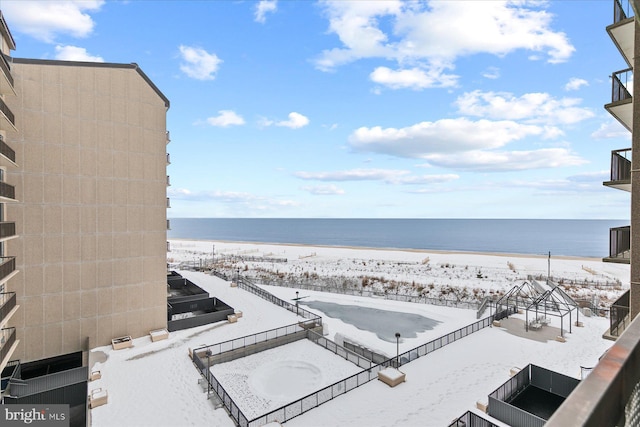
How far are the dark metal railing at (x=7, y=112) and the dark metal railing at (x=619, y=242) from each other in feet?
92.4

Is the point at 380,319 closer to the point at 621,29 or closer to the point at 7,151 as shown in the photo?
the point at 621,29

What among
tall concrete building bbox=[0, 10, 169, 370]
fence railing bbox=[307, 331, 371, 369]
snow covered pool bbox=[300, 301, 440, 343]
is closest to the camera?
tall concrete building bbox=[0, 10, 169, 370]

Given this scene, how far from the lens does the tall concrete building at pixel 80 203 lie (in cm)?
1955

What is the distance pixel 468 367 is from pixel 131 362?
20.3 m

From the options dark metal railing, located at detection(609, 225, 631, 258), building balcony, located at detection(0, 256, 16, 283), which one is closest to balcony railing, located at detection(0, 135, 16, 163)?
building balcony, located at detection(0, 256, 16, 283)

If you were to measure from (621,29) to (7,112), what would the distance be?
1088 inches

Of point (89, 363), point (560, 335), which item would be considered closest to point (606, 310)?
point (560, 335)

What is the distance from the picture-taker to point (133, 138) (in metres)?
23.5

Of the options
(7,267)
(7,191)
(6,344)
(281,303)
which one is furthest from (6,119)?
(281,303)

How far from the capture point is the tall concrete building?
770 inches

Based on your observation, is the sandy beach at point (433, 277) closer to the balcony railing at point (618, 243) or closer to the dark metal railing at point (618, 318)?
the dark metal railing at point (618, 318)

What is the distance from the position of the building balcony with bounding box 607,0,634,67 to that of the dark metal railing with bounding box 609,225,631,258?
6.67m

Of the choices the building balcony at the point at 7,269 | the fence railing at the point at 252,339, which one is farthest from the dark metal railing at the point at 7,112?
the fence railing at the point at 252,339

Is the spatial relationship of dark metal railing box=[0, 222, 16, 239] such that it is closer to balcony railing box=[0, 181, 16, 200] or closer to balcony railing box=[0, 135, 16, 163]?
balcony railing box=[0, 181, 16, 200]
